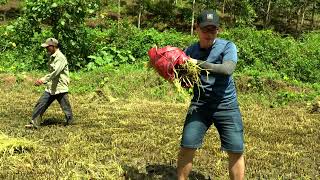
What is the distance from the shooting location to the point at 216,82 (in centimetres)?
430

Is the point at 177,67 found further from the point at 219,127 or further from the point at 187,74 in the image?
the point at 219,127

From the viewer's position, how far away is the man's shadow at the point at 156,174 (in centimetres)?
534

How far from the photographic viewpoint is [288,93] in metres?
11.9

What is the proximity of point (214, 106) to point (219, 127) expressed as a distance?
224 millimetres

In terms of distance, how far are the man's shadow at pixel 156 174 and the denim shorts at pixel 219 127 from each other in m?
1.09

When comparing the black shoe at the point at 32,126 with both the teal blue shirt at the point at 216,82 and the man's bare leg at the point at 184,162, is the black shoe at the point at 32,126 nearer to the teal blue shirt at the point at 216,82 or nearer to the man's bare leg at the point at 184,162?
the man's bare leg at the point at 184,162

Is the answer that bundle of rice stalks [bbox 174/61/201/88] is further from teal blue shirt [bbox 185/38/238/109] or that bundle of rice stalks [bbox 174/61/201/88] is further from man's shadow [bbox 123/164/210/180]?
man's shadow [bbox 123/164/210/180]

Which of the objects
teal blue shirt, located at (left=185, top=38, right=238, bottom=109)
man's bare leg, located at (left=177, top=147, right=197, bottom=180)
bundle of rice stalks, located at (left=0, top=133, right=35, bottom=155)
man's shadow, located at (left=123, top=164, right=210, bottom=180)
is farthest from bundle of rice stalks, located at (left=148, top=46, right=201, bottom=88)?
bundle of rice stalks, located at (left=0, top=133, right=35, bottom=155)

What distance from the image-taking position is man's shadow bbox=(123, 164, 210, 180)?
17.5 ft

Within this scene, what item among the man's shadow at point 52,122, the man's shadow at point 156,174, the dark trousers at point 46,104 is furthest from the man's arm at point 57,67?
the man's shadow at point 156,174

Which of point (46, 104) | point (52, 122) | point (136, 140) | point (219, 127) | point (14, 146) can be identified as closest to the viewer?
point (219, 127)

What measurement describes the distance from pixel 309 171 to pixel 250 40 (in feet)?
41.9

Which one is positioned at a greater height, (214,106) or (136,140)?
(214,106)

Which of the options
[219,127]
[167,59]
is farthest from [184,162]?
[167,59]
